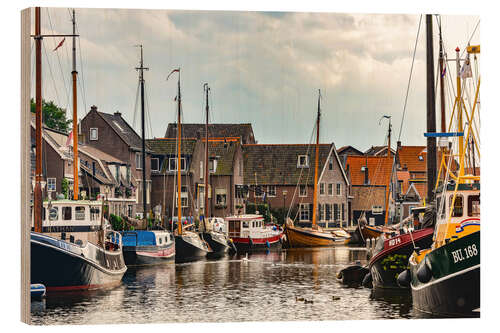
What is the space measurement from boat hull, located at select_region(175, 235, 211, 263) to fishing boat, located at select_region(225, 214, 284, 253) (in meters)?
1.28

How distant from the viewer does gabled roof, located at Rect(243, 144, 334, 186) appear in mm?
15805

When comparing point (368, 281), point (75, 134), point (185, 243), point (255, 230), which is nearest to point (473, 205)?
point (368, 281)

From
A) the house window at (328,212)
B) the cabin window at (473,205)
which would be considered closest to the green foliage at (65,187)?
the house window at (328,212)

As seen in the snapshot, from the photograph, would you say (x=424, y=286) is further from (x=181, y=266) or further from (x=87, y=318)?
(x=181, y=266)

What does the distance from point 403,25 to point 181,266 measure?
861cm

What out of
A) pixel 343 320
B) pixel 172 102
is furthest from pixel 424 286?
pixel 172 102

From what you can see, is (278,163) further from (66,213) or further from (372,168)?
(66,213)

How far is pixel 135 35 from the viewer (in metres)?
14.4

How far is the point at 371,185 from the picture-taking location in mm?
16297

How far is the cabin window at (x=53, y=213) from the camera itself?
14.5 metres

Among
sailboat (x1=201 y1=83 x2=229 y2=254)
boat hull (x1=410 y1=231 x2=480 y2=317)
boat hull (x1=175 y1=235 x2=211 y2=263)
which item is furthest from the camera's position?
boat hull (x1=175 y1=235 x2=211 y2=263)

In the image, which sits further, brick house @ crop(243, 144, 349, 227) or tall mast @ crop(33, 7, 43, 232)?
brick house @ crop(243, 144, 349, 227)

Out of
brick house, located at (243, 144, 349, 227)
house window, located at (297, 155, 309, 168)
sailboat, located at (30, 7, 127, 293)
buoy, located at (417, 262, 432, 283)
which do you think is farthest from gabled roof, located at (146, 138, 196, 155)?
buoy, located at (417, 262, 432, 283)

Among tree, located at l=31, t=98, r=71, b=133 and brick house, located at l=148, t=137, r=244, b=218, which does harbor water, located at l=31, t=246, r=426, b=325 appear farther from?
tree, located at l=31, t=98, r=71, b=133
